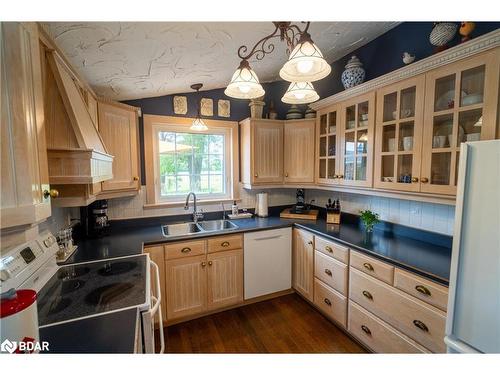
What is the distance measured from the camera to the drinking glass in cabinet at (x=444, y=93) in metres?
1.39

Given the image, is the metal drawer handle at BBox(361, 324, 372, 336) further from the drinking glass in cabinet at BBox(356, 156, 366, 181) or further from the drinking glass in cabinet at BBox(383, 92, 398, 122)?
the drinking glass in cabinet at BBox(383, 92, 398, 122)

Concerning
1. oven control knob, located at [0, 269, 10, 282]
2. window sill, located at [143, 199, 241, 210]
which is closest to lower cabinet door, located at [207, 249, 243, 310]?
window sill, located at [143, 199, 241, 210]

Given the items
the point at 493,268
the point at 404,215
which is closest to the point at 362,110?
the point at 404,215

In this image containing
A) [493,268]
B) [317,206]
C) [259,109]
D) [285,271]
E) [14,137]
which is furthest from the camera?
[317,206]

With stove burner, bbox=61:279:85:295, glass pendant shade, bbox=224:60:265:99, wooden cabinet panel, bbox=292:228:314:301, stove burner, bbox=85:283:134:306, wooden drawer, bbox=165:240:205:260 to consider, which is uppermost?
glass pendant shade, bbox=224:60:265:99

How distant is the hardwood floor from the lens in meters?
1.79

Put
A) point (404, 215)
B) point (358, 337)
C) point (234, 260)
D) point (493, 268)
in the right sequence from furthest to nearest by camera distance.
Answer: point (234, 260) → point (404, 215) → point (358, 337) → point (493, 268)

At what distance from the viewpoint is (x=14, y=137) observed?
743mm

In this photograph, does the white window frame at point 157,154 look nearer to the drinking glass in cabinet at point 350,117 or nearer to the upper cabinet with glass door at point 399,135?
the drinking glass in cabinet at point 350,117

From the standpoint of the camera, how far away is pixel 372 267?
63.2 inches

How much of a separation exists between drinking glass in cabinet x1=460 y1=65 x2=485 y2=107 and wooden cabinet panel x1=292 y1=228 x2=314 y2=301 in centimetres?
148
